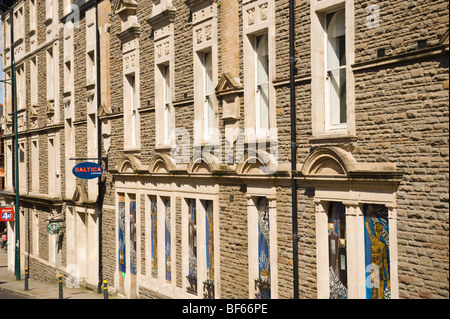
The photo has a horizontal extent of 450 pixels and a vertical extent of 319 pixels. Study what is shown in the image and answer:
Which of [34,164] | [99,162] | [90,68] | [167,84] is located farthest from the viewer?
[34,164]

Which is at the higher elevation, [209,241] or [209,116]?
[209,116]

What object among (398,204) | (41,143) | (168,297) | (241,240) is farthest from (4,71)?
(398,204)

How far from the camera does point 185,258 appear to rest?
Answer: 18953mm

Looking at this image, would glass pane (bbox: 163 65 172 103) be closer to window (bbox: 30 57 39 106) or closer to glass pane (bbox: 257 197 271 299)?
glass pane (bbox: 257 197 271 299)

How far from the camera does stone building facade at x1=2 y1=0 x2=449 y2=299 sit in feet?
37.5

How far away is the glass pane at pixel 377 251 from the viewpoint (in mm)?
12047

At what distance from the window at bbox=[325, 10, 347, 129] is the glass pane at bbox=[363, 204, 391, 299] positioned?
6.46 ft

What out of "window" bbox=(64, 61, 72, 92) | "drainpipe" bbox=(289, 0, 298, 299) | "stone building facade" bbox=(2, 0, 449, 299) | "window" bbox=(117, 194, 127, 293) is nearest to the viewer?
"stone building facade" bbox=(2, 0, 449, 299)

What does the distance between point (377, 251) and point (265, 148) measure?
4.06m

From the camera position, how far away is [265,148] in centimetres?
1539

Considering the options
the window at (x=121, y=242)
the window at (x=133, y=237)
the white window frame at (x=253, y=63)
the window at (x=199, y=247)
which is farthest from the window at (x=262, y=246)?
the window at (x=121, y=242)

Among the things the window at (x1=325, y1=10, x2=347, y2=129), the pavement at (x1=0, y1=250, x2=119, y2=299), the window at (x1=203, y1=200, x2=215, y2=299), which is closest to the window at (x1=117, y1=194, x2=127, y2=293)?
the pavement at (x1=0, y1=250, x2=119, y2=299)

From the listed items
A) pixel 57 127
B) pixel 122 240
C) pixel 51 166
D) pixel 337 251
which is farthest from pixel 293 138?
pixel 51 166

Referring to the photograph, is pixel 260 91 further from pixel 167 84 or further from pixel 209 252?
pixel 167 84
